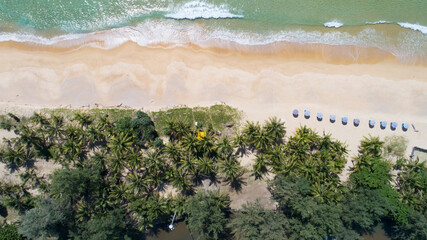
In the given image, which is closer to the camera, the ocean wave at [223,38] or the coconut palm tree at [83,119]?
the coconut palm tree at [83,119]

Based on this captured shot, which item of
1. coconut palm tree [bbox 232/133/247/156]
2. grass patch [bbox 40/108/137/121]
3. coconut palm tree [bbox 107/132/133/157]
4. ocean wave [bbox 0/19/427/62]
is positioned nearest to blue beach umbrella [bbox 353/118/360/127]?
ocean wave [bbox 0/19/427/62]

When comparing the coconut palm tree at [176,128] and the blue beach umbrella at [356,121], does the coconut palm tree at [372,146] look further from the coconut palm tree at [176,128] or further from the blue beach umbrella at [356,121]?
the coconut palm tree at [176,128]

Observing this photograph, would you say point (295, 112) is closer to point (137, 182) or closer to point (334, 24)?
point (334, 24)

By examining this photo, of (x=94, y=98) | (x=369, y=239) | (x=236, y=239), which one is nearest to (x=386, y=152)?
(x=369, y=239)

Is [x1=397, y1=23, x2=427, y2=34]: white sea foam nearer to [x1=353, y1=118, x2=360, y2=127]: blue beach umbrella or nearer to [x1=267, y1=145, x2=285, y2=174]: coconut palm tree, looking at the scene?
[x1=353, y1=118, x2=360, y2=127]: blue beach umbrella

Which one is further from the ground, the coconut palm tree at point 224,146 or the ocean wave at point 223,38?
the ocean wave at point 223,38

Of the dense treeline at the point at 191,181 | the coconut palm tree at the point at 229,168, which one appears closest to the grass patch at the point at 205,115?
the dense treeline at the point at 191,181
